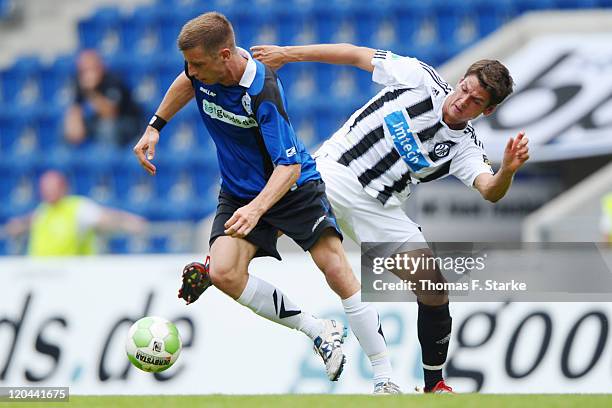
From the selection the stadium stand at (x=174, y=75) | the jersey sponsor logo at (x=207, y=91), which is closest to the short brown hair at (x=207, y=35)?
the jersey sponsor logo at (x=207, y=91)

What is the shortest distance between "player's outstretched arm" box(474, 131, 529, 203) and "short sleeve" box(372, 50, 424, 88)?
654mm

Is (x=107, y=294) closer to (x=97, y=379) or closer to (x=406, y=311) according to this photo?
(x=97, y=379)

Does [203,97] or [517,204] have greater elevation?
[203,97]

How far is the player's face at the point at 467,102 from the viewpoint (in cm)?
619

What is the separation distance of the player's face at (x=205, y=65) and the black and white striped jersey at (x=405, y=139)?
1034 millimetres

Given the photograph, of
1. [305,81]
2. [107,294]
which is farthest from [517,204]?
[107,294]

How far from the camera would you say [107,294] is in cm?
891

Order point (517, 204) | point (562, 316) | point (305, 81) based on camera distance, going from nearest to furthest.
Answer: point (562, 316)
point (517, 204)
point (305, 81)

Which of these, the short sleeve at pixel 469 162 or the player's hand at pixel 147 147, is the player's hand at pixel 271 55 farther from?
the short sleeve at pixel 469 162

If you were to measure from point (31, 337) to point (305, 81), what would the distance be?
5.83 metres

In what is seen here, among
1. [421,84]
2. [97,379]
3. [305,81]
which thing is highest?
[421,84]

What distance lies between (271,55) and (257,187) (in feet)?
2.34

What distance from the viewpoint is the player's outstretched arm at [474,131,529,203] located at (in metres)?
5.80

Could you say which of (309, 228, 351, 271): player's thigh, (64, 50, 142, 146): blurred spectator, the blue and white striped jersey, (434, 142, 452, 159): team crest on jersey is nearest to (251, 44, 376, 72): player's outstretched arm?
the blue and white striped jersey
